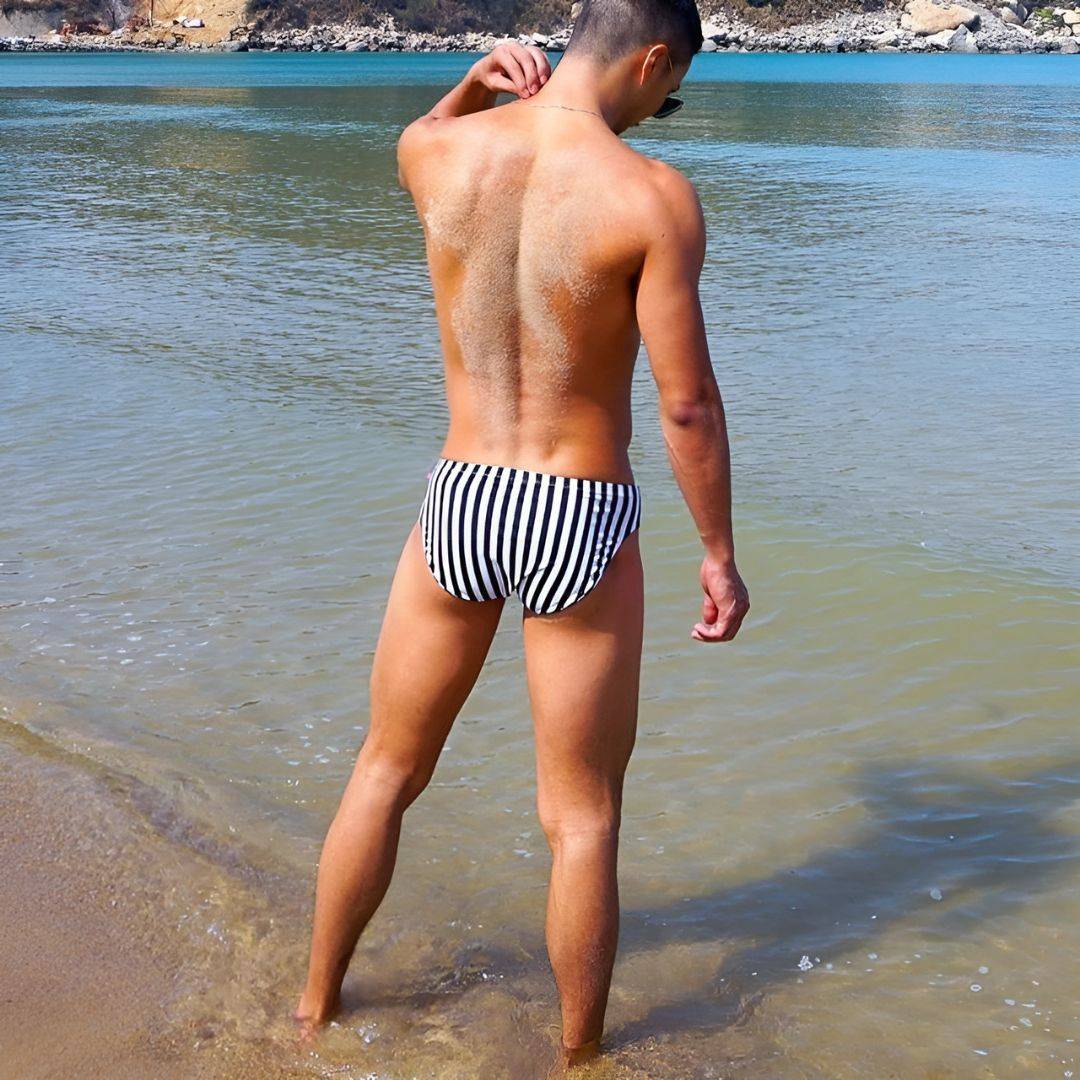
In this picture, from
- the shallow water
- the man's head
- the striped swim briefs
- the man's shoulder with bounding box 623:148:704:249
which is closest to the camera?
the man's shoulder with bounding box 623:148:704:249

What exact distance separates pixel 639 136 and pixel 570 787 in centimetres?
2846

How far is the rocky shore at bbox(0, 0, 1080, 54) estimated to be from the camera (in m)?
113

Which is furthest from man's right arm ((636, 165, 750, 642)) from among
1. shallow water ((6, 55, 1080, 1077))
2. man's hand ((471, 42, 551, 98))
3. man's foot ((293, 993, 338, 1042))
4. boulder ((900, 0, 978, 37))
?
boulder ((900, 0, 978, 37))

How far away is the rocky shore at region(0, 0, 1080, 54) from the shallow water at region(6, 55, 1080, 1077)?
108 metres

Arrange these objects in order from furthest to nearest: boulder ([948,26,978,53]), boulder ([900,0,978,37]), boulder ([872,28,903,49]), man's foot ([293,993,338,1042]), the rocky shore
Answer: boulder ([900,0,978,37])
the rocky shore
boulder ([872,28,903,49])
boulder ([948,26,978,53])
man's foot ([293,993,338,1042])

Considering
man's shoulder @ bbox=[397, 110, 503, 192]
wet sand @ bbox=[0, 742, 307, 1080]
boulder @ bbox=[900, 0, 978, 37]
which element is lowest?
boulder @ bbox=[900, 0, 978, 37]

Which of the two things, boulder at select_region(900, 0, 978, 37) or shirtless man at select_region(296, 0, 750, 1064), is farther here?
boulder at select_region(900, 0, 978, 37)

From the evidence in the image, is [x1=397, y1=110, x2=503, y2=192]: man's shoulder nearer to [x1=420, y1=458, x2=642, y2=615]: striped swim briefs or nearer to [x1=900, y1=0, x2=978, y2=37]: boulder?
[x1=420, y1=458, x2=642, y2=615]: striped swim briefs

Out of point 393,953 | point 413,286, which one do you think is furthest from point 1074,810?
point 413,286

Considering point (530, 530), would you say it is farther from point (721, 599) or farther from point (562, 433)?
point (721, 599)

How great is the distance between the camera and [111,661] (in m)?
4.77

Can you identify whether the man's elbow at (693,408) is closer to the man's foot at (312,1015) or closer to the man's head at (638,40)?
the man's head at (638,40)

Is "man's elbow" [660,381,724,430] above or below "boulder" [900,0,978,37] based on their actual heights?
above

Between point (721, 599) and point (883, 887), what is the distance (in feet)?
4.66
